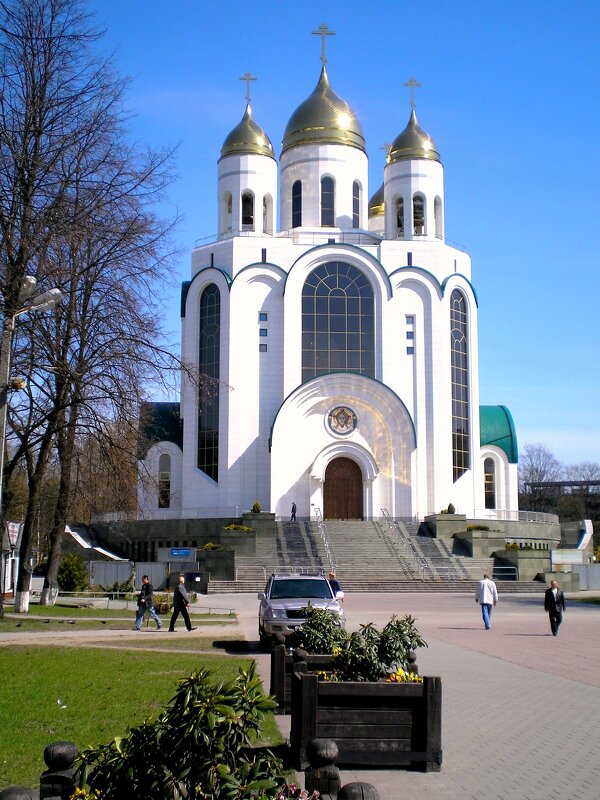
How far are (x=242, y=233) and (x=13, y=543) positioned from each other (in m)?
26.7

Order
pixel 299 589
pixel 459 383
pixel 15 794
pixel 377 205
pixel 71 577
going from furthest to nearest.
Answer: pixel 377 205, pixel 459 383, pixel 71 577, pixel 299 589, pixel 15 794

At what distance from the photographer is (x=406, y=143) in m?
53.6

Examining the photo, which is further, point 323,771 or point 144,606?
point 144,606

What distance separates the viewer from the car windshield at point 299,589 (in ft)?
62.2

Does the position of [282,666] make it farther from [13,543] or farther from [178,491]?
[178,491]

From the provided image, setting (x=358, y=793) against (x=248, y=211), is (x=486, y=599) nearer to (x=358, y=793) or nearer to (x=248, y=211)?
(x=358, y=793)

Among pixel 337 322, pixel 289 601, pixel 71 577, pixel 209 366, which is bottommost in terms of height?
pixel 289 601

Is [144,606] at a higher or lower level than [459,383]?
lower

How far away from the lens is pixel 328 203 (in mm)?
53531

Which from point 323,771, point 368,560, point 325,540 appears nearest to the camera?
point 323,771

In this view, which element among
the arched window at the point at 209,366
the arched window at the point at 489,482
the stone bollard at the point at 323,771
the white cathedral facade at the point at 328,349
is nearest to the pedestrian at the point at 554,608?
the stone bollard at the point at 323,771

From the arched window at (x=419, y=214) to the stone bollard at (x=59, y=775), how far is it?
162 ft

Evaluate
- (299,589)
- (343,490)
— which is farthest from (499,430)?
(299,589)

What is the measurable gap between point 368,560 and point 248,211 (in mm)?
21132
